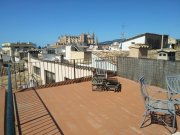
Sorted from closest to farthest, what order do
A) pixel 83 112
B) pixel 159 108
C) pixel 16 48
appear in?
pixel 159 108 < pixel 83 112 < pixel 16 48

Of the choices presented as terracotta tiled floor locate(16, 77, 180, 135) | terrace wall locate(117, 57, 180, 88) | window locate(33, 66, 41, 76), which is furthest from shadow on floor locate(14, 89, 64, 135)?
window locate(33, 66, 41, 76)

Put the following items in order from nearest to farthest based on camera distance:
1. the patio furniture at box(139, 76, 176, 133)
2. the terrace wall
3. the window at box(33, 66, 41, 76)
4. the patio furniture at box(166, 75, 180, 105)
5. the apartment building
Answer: the patio furniture at box(139, 76, 176, 133), the patio furniture at box(166, 75, 180, 105), the terrace wall, the window at box(33, 66, 41, 76), the apartment building

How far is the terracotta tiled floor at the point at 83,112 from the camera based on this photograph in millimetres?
3523

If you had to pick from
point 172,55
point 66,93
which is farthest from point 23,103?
point 172,55

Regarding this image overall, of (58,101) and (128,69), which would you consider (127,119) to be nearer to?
(58,101)

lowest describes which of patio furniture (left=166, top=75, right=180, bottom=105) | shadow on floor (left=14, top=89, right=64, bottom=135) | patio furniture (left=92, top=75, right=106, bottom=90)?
shadow on floor (left=14, top=89, right=64, bottom=135)

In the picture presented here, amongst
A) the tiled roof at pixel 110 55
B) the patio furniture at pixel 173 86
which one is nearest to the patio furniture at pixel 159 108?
the patio furniture at pixel 173 86

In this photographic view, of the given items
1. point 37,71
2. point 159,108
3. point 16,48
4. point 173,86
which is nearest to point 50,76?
point 37,71

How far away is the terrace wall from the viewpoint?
599cm

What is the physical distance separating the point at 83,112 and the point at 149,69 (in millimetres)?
3441

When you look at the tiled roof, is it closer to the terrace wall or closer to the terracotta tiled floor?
the terrace wall

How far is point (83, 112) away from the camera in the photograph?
439 cm

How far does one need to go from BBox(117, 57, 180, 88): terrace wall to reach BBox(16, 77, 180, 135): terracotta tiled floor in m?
0.76

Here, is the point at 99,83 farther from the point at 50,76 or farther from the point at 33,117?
the point at 50,76
